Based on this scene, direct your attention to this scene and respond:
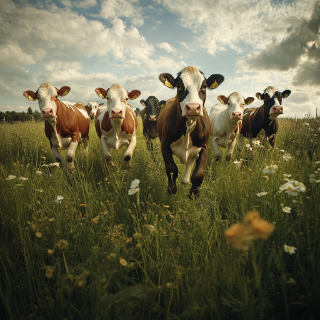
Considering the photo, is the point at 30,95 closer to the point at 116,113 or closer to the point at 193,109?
the point at 116,113

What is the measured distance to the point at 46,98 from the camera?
14.9 ft

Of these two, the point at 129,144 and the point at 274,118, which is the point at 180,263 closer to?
the point at 129,144

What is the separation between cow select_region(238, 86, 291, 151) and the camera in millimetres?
6188

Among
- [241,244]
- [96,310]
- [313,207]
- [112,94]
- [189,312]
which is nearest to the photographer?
[241,244]

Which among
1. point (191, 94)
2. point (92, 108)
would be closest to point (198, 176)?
point (191, 94)

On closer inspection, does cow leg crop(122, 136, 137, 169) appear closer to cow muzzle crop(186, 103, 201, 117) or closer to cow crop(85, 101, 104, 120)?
cow muzzle crop(186, 103, 201, 117)

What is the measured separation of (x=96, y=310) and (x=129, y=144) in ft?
13.9

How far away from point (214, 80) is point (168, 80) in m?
0.81

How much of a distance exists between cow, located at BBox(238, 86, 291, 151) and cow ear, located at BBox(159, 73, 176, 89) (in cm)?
415

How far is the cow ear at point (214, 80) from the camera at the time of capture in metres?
3.41

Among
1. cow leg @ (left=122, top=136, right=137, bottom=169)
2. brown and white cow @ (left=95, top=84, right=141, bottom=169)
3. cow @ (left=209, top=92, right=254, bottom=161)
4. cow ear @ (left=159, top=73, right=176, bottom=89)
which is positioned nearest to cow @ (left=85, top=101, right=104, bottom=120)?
brown and white cow @ (left=95, top=84, right=141, bottom=169)

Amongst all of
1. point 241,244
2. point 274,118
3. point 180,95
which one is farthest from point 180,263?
point 274,118

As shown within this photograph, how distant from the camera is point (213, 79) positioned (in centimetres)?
344

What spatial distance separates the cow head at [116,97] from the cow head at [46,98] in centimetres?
105
